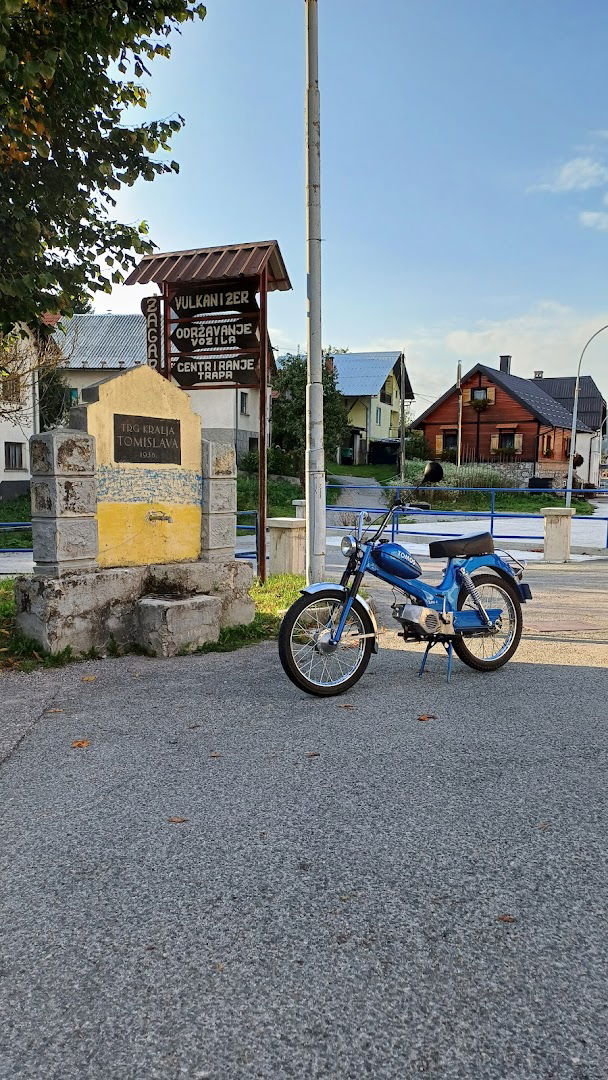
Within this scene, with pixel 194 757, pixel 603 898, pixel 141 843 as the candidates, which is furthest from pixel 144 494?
pixel 603 898

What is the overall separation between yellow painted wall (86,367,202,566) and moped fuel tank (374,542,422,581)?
7.34 ft

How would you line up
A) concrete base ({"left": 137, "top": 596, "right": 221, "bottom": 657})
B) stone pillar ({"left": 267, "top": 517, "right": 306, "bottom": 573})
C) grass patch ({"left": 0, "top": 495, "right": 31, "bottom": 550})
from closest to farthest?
concrete base ({"left": 137, "top": 596, "right": 221, "bottom": 657})
stone pillar ({"left": 267, "top": 517, "right": 306, "bottom": 573})
grass patch ({"left": 0, "top": 495, "right": 31, "bottom": 550})

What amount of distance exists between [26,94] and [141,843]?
5985 mm

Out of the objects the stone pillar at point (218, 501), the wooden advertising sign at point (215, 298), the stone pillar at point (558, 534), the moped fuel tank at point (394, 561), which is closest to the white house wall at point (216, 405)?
the stone pillar at point (558, 534)

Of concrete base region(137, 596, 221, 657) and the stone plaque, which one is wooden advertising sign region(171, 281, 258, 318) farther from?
concrete base region(137, 596, 221, 657)

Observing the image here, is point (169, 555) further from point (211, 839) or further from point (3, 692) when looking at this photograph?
point (211, 839)

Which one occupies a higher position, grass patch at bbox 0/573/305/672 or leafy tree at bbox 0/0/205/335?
leafy tree at bbox 0/0/205/335

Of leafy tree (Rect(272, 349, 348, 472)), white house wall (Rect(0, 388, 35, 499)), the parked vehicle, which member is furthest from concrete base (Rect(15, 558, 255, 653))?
leafy tree (Rect(272, 349, 348, 472))

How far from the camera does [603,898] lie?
274 centimetres

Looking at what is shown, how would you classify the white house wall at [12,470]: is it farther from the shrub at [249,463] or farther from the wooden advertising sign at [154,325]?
the wooden advertising sign at [154,325]

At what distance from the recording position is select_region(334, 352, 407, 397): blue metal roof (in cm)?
5553

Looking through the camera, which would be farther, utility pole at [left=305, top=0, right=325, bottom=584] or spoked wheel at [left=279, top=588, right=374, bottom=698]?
utility pole at [left=305, top=0, right=325, bottom=584]

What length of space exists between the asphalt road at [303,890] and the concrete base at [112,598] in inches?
43.2

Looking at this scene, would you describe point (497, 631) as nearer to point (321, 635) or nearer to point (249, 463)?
point (321, 635)
